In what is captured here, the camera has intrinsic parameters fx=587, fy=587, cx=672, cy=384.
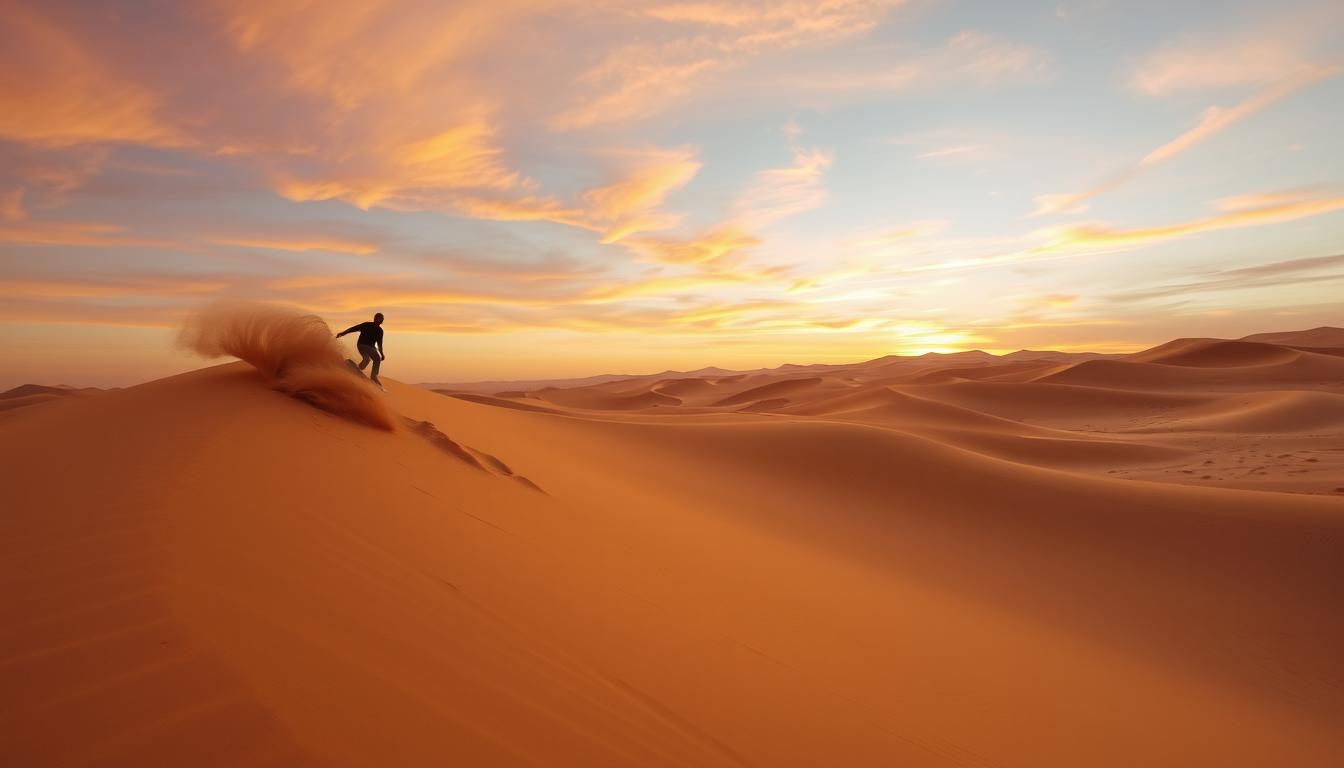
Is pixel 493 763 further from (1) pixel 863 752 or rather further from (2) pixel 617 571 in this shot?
(2) pixel 617 571

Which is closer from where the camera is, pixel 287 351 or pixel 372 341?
pixel 287 351

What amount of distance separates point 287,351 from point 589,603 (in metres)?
5.26

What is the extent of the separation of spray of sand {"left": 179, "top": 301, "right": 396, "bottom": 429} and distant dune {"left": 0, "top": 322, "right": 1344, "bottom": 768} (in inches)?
2.1

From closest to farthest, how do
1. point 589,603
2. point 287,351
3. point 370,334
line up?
point 589,603 → point 287,351 → point 370,334

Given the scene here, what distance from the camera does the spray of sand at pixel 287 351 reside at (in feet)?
20.3

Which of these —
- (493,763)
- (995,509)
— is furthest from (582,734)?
(995,509)

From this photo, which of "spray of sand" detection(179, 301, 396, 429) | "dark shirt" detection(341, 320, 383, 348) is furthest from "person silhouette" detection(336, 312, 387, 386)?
"spray of sand" detection(179, 301, 396, 429)

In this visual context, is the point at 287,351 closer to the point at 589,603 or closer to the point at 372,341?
the point at 372,341

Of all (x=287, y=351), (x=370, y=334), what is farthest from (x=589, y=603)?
(x=370, y=334)

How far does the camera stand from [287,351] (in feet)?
21.7

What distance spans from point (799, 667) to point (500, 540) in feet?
6.96

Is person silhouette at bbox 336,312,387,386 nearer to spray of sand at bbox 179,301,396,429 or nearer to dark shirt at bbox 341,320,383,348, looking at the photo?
dark shirt at bbox 341,320,383,348

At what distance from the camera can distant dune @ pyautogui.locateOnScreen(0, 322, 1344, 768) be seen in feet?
5.86

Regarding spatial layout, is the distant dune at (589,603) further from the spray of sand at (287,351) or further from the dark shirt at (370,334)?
the dark shirt at (370,334)
